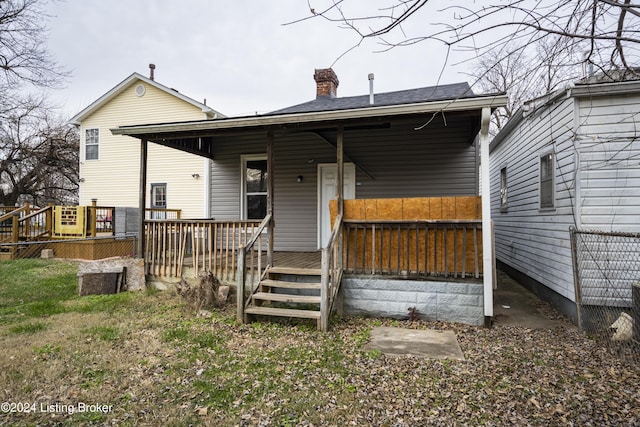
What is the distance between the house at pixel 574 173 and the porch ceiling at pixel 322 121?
3.74ft

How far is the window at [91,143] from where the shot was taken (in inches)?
483

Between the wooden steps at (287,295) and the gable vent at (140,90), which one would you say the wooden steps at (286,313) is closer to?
the wooden steps at (287,295)

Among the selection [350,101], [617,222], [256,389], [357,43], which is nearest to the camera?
[357,43]

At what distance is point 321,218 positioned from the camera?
7633 millimetres

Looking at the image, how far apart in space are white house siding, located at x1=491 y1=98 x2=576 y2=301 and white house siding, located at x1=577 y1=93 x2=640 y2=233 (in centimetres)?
17

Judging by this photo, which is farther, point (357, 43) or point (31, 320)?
point (31, 320)

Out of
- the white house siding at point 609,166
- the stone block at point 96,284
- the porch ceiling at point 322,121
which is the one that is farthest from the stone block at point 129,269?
the white house siding at point 609,166

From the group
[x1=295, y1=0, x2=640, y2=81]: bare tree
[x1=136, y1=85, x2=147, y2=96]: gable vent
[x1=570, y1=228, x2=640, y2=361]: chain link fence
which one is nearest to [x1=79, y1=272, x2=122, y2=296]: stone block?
[x1=295, y1=0, x2=640, y2=81]: bare tree

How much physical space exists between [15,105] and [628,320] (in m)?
21.1

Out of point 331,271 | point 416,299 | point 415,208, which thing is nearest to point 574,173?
A: point 415,208

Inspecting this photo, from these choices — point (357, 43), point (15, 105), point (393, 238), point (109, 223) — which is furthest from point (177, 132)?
point (15, 105)

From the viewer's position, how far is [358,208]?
199 inches

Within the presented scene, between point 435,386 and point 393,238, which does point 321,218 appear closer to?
point 393,238

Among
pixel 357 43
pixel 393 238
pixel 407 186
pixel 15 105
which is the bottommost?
pixel 393 238
